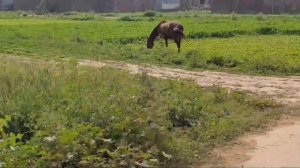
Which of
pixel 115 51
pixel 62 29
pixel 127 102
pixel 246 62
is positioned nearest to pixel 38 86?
pixel 127 102

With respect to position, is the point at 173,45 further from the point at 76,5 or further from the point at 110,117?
the point at 76,5

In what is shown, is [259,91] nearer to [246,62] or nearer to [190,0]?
[246,62]

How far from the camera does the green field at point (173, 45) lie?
18.9m

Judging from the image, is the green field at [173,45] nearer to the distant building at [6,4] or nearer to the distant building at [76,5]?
the distant building at [76,5]

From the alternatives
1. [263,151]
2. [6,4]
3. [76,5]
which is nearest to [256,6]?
[76,5]

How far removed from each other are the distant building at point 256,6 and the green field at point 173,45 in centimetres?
1748

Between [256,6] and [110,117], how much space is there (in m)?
46.8

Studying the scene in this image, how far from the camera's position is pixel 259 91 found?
1423 centimetres

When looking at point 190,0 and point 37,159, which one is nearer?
point 37,159

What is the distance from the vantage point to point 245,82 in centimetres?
1576

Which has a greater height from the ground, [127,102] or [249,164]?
[127,102]

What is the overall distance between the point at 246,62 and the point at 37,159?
489 inches

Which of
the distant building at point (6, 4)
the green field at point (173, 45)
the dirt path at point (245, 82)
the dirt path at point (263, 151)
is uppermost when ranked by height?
the distant building at point (6, 4)

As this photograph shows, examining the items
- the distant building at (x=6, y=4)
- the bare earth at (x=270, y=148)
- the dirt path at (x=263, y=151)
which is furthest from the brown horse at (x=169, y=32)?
the distant building at (x=6, y=4)
